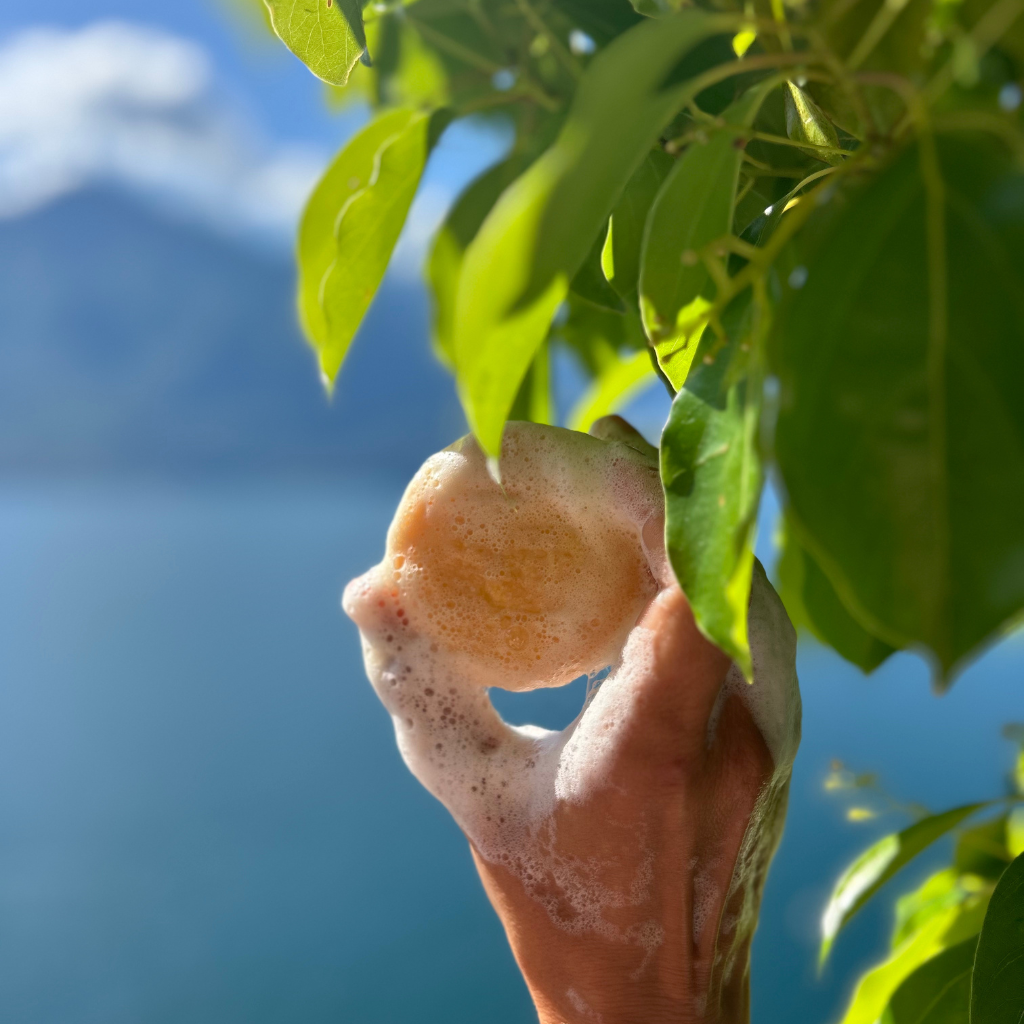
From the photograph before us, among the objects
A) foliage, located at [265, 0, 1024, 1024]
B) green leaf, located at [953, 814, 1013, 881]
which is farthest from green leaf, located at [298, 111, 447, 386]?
green leaf, located at [953, 814, 1013, 881]

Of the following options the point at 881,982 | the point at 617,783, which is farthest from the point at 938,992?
the point at 617,783

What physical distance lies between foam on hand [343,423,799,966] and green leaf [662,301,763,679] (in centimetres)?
13

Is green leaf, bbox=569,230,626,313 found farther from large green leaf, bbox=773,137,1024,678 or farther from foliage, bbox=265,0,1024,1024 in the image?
large green leaf, bbox=773,137,1024,678

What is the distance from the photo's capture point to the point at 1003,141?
9.3 inches

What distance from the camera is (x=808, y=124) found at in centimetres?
41

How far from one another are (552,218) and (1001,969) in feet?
1.36

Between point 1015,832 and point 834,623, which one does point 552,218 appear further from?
point 1015,832

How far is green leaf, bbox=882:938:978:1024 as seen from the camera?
1.78ft

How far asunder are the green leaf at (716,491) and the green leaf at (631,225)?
0.14m

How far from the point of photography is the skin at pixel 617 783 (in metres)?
0.42

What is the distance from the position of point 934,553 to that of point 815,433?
0.13 ft

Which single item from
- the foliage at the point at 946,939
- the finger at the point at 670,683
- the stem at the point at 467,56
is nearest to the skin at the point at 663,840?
the finger at the point at 670,683

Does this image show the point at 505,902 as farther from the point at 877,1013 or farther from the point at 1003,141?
the point at 1003,141

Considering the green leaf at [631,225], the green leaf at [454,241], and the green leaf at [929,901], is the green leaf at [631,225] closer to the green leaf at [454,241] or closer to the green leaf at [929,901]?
the green leaf at [454,241]
